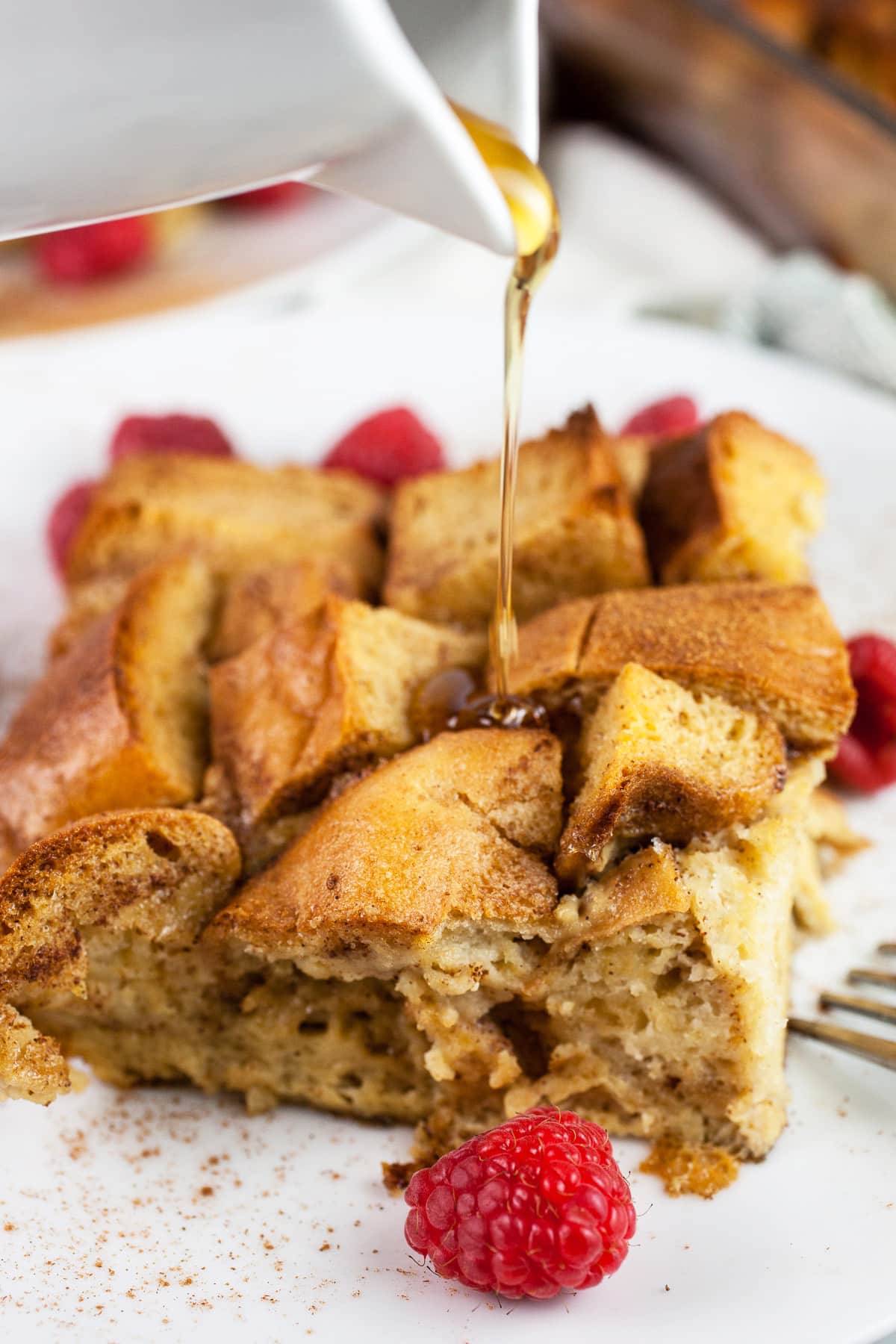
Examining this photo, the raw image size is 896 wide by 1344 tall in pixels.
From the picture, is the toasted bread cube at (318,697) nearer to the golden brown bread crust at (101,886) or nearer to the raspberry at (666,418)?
the golden brown bread crust at (101,886)

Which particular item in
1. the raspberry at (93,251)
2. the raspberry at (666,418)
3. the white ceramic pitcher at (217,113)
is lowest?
the raspberry at (93,251)

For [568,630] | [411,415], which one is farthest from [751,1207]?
[411,415]

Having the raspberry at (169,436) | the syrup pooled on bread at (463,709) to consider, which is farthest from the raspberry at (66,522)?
the syrup pooled on bread at (463,709)

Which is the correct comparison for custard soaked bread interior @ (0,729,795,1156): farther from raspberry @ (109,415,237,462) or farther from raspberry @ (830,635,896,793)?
raspberry @ (109,415,237,462)

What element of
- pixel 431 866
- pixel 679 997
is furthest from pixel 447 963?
pixel 679 997

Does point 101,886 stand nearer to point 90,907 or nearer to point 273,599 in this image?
point 90,907

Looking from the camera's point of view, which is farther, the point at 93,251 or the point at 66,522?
the point at 93,251
